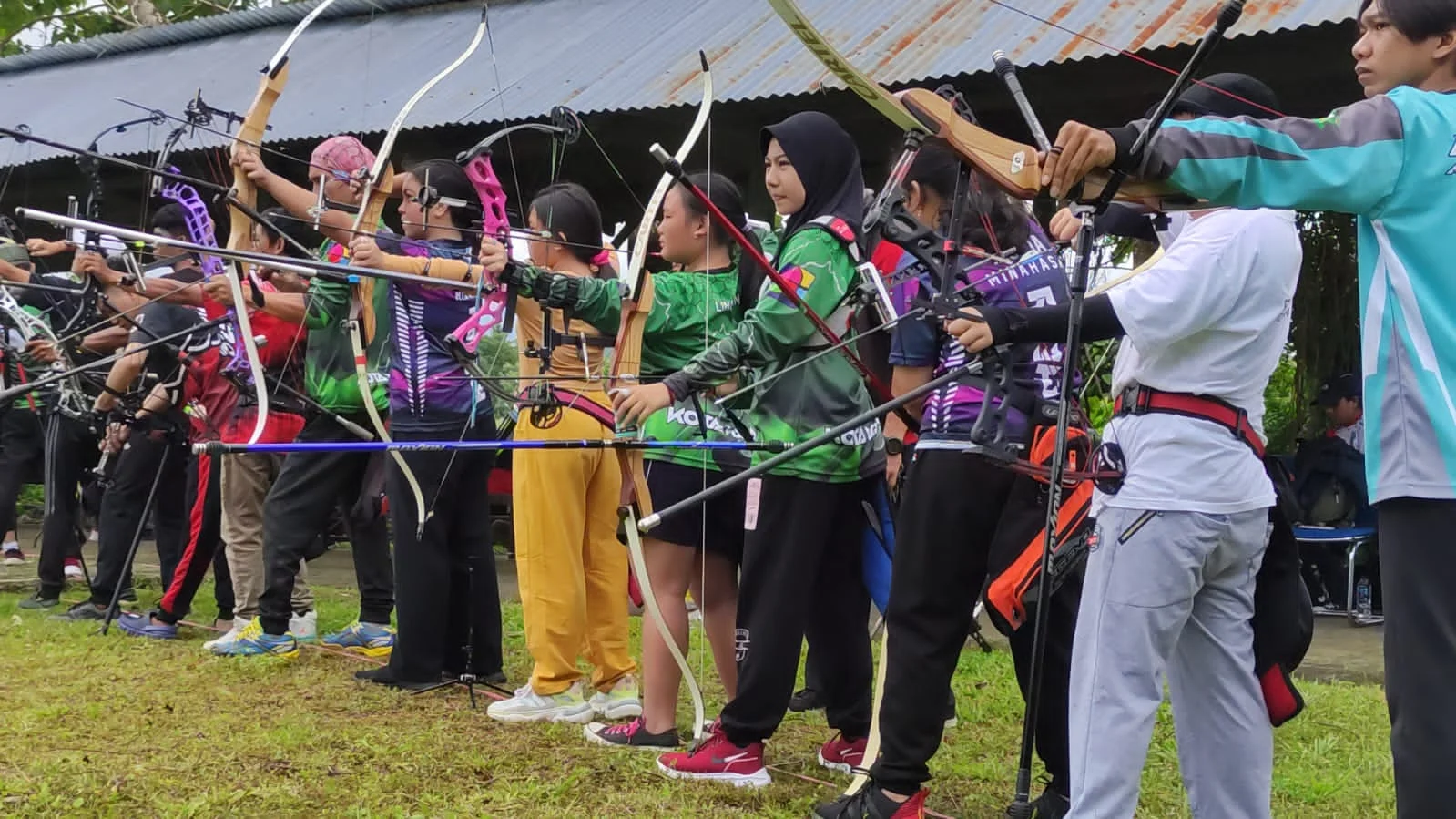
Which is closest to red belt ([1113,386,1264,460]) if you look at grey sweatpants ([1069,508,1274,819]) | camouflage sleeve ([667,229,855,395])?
grey sweatpants ([1069,508,1274,819])

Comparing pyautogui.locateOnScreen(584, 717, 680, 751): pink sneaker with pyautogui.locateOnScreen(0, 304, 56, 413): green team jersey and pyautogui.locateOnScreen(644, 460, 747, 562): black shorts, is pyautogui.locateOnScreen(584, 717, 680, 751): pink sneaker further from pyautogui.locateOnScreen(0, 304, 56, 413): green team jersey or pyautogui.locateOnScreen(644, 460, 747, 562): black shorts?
pyautogui.locateOnScreen(0, 304, 56, 413): green team jersey

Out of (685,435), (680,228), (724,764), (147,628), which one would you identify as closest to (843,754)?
(724,764)

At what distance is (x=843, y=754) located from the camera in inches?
160

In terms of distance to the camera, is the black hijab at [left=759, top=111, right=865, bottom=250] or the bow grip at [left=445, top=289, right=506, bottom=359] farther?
the bow grip at [left=445, top=289, right=506, bottom=359]

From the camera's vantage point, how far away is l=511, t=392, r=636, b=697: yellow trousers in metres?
4.49

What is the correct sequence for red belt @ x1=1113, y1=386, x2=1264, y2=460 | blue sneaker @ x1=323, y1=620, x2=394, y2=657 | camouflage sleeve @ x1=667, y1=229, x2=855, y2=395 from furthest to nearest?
blue sneaker @ x1=323, y1=620, x2=394, y2=657
camouflage sleeve @ x1=667, y1=229, x2=855, y2=395
red belt @ x1=1113, y1=386, x2=1264, y2=460

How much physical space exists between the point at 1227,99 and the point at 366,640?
167 inches

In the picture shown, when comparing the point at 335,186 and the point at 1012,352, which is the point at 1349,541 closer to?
the point at 1012,352

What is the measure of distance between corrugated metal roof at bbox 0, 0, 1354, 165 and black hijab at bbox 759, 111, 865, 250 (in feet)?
4.91

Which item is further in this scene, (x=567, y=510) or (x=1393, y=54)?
(x=567, y=510)

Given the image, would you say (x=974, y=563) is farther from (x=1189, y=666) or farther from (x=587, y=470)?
(x=587, y=470)

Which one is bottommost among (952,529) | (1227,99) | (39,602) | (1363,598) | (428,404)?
(1363,598)

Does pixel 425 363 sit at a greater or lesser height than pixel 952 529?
greater

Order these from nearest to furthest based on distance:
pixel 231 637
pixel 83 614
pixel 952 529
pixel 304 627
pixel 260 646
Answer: pixel 952 529 < pixel 260 646 < pixel 231 637 < pixel 304 627 < pixel 83 614
